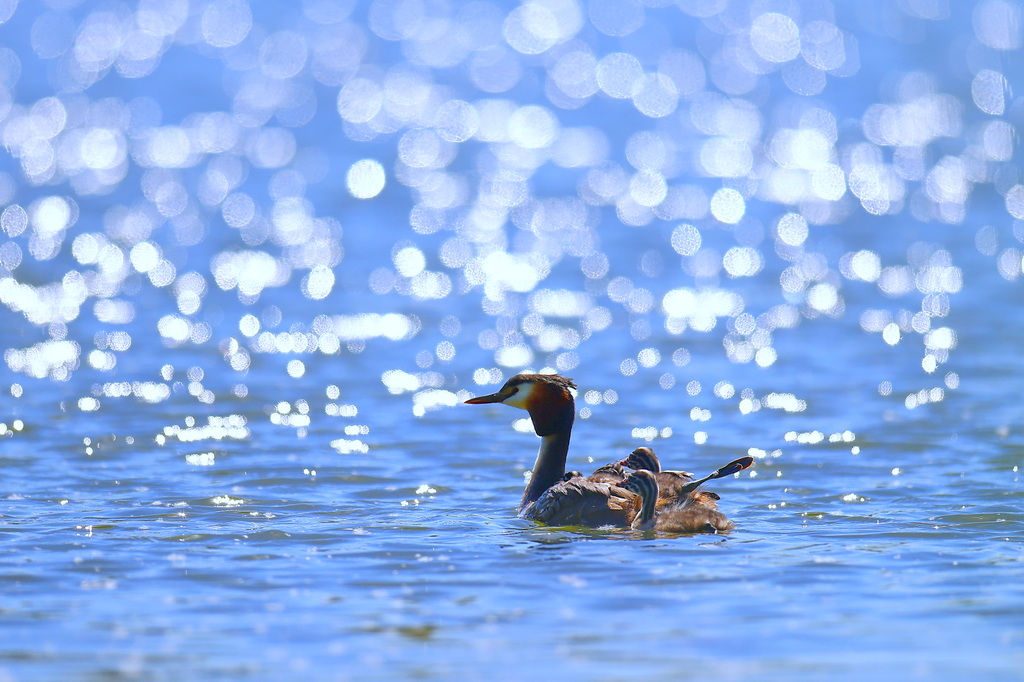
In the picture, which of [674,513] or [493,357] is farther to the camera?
[493,357]

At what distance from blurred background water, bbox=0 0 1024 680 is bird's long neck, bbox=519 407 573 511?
431 mm

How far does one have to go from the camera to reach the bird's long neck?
10773mm

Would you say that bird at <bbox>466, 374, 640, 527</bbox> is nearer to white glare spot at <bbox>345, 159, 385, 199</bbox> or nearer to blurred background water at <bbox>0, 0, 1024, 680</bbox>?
blurred background water at <bbox>0, 0, 1024, 680</bbox>

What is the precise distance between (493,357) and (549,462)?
660 centimetres

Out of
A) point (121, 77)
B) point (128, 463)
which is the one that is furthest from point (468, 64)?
point (128, 463)

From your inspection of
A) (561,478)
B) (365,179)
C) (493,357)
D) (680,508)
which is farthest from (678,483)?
(365,179)

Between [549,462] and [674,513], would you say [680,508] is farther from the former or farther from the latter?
[549,462]

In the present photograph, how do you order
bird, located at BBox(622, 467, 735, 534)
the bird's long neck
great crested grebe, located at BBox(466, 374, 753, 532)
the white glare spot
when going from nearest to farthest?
bird, located at BBox(622, 467, 735, 534) < great crested grebe, located at BBox(466, 374, 753, 532) < the bird's long neck < the white glare spot

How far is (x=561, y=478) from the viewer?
10828 millimetres

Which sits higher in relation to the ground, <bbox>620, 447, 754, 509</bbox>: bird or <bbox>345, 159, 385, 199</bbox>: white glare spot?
<bbox>345, 159, 385, 199</bbox>: white glare spot

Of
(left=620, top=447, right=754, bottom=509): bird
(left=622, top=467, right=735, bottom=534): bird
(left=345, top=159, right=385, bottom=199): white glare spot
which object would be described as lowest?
(left=622, top=467, right=735, bottom=534): bird

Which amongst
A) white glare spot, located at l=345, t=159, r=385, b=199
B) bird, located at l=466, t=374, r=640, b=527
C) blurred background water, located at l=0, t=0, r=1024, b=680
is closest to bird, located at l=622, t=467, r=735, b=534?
bird, located at l=466, t=374, r=640, b=527

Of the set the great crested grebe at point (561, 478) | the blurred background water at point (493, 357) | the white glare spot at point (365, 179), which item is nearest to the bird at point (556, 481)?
the great crested grebe at point (561, 478)

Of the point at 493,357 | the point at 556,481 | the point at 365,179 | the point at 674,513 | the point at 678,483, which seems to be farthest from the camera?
the point at 365,179
